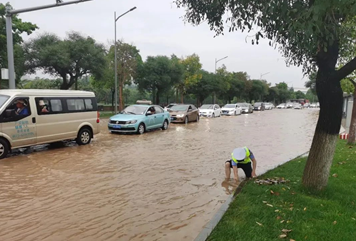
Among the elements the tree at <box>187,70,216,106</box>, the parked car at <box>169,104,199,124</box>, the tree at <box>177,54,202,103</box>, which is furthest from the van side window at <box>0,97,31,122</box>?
the tree at <box>187,70,216,106</box>

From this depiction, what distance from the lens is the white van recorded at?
9.36 metres

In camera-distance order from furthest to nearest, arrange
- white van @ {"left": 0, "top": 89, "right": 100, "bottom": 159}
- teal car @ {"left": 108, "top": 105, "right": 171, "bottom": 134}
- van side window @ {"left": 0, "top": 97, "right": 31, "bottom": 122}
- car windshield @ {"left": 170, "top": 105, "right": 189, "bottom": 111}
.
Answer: car windshield @ {"left": 170, "top": 105, "right": 189, "bottom": 111} → teal car @ {"left": 108, "top": 105, "right": 171, "bottom": 134} → white van @ {"left": 0, "top": 89, "right": 100, "bottom": 159} → van side window @ {"left": 0, "top": 97, "right": 31, "bottom": 122}

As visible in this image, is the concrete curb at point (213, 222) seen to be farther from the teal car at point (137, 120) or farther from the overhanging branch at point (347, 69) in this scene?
the teal car at point (137, 120)

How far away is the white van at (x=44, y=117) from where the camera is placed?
30.7 ft

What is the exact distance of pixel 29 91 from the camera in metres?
10.1

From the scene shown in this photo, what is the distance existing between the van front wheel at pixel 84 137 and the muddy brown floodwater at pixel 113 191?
0.71 metres

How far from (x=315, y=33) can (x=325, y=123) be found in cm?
222

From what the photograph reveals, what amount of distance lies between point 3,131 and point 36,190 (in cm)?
388

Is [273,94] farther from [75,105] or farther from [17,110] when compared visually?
[17,110]

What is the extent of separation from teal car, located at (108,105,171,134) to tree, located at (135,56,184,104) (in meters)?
17.7

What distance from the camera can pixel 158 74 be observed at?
3581 centimetres

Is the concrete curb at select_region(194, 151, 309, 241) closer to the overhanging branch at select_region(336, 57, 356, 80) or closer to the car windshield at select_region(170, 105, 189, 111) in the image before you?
the overhanging branch at select_region(336, 57, 356, 80)

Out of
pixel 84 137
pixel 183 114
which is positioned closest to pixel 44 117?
pixel 84 137

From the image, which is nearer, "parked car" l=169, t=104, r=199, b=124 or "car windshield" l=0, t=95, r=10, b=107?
"car windshield" l=0, t=95, r=10, b=107
